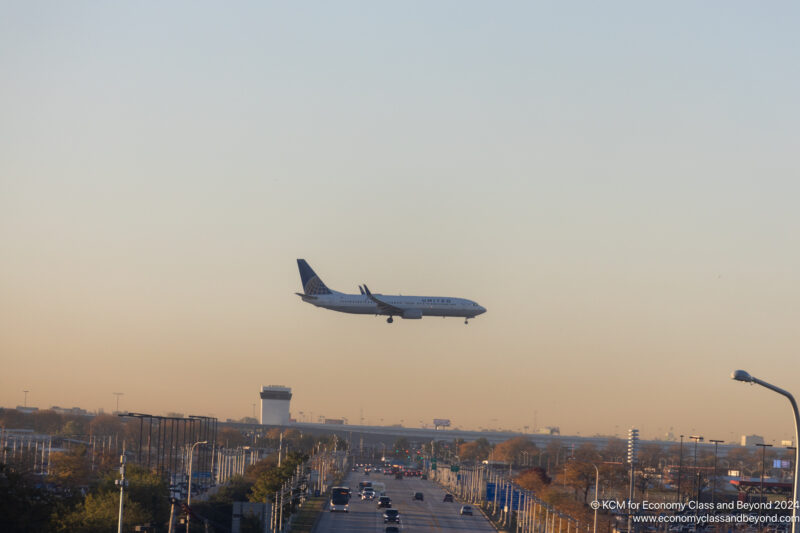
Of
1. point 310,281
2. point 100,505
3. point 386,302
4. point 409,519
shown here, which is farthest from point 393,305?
point 100,505

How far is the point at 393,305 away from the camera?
531ft

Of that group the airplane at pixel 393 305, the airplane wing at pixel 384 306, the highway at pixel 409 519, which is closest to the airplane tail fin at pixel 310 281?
the airplane at pixel 393 305

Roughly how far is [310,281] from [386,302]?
63.9 ft

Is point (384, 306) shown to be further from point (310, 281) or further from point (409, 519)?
point (409, 519)

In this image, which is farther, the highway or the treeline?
the highway

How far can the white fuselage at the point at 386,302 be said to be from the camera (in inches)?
6437

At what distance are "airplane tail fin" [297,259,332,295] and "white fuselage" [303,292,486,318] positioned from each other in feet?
15.2

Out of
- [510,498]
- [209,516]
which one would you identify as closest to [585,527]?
[510,498]

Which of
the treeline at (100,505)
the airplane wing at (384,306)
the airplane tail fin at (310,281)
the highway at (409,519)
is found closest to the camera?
the treeline at (100,505)

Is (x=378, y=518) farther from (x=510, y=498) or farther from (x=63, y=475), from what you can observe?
(x=63, y=475)

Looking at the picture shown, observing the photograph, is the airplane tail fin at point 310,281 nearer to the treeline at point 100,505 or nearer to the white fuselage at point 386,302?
the white fuselage at point 386,302

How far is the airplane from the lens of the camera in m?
163

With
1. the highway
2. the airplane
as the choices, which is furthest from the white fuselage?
the highway

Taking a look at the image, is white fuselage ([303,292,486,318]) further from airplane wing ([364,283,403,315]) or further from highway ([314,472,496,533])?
highway ([314,472,496,533])
